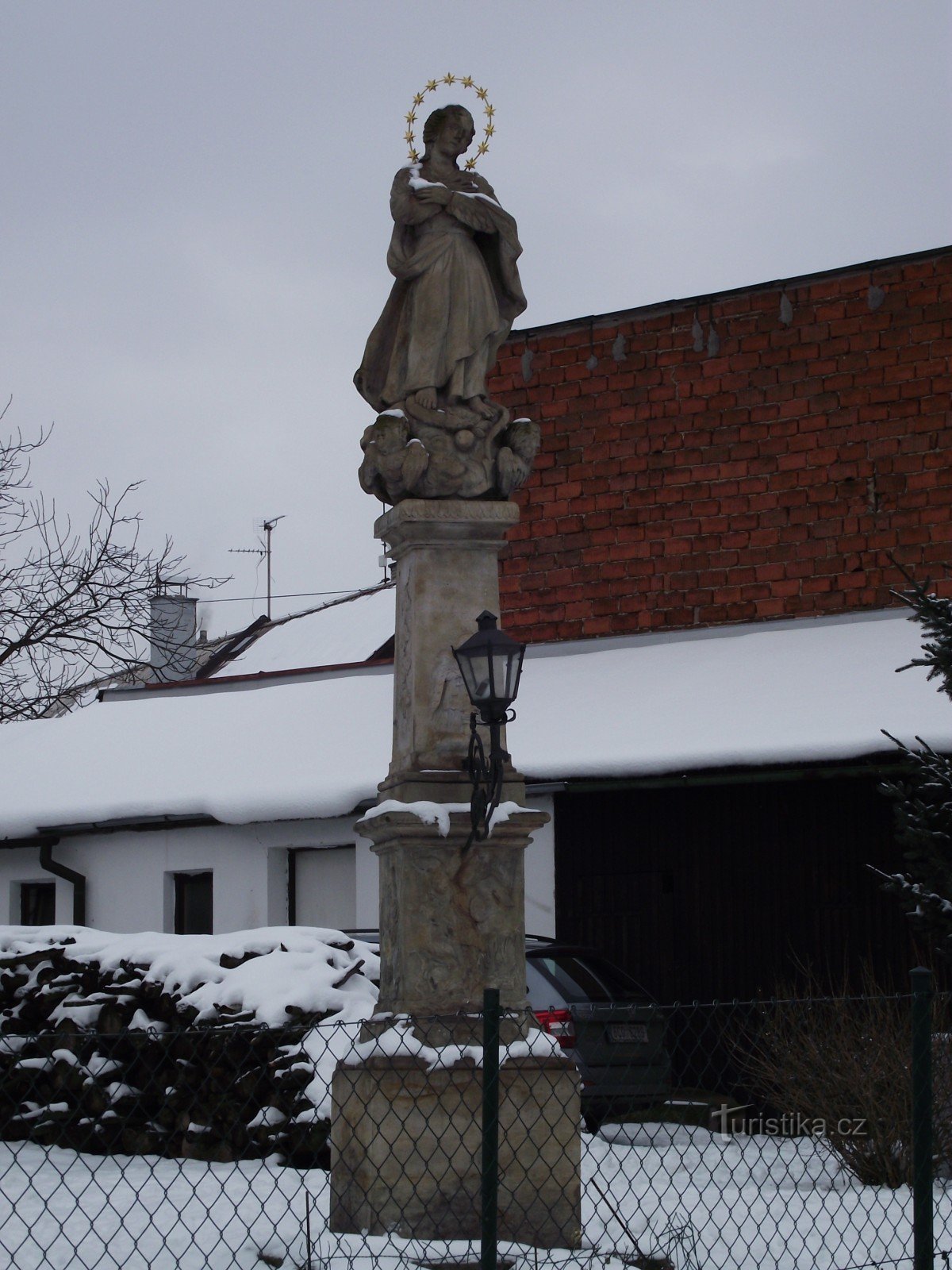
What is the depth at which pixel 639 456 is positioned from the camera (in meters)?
16.4

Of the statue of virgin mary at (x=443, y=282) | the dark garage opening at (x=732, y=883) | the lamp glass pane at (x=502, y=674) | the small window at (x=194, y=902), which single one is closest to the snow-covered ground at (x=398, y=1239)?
the lamp glass pane at (x=502, y=674)

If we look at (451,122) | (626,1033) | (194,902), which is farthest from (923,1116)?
(194,902)

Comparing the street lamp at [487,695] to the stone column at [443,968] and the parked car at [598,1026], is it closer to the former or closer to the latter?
the stone column at [443,968]

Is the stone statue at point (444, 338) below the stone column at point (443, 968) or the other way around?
the other way around

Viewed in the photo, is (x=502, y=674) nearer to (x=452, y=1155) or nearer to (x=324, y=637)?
(x=452, y=1155)

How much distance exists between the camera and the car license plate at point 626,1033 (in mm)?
11367

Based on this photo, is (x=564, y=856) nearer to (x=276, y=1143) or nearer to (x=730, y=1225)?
(x=276, y=1143)

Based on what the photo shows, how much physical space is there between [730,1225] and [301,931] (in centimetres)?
401

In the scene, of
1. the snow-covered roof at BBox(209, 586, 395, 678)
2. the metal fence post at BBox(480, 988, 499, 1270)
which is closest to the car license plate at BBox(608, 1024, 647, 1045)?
the metal fence post at BBox(480, 988, 499, 1270)

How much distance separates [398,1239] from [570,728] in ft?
26.3

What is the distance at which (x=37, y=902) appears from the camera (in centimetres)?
1723

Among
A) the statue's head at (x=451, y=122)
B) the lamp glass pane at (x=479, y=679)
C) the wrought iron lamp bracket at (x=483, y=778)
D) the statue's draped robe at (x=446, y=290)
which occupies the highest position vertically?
the statue's head at (x=451, y=122)

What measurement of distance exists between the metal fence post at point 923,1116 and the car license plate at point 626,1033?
571 cm

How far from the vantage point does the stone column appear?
691 centimetres
